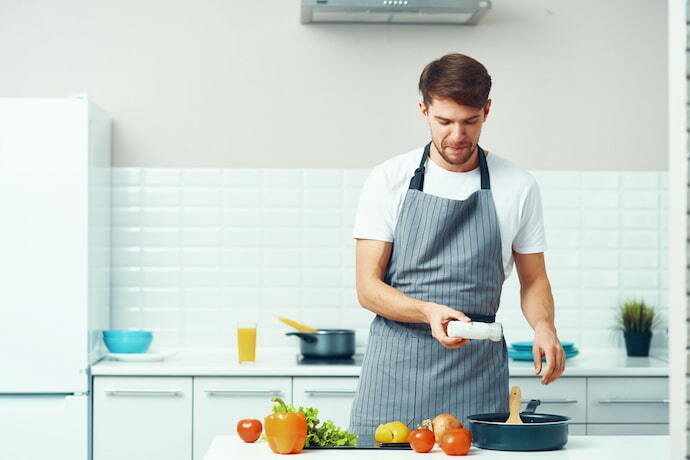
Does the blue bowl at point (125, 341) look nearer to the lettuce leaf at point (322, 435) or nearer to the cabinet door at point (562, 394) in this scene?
the cabinet door at point (562, 394)

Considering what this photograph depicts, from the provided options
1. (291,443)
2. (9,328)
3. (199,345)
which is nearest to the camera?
(291,443)

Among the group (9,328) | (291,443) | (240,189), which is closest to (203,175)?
(240,189)

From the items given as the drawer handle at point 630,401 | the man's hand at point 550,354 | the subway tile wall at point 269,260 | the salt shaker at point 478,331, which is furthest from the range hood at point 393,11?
the salt shaker at point 478,331

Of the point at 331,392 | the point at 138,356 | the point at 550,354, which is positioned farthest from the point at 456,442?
the point at 138,356

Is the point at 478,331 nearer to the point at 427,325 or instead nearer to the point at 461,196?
the point at 427,325

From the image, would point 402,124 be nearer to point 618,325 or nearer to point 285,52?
point 285,52

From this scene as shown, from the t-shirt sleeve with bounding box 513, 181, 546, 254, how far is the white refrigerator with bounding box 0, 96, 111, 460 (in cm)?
174

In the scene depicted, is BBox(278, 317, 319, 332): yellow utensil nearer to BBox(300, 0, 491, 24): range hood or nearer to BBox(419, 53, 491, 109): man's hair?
BBox(300, 0, 491, 24): range hood

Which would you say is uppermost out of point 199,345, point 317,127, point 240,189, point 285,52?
point 285,52

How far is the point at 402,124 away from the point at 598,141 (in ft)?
2.92

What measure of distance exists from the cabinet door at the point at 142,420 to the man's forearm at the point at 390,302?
1.22 meters

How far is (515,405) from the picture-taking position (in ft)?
7.26

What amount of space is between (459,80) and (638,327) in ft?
6.52

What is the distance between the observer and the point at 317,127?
13.6ft
